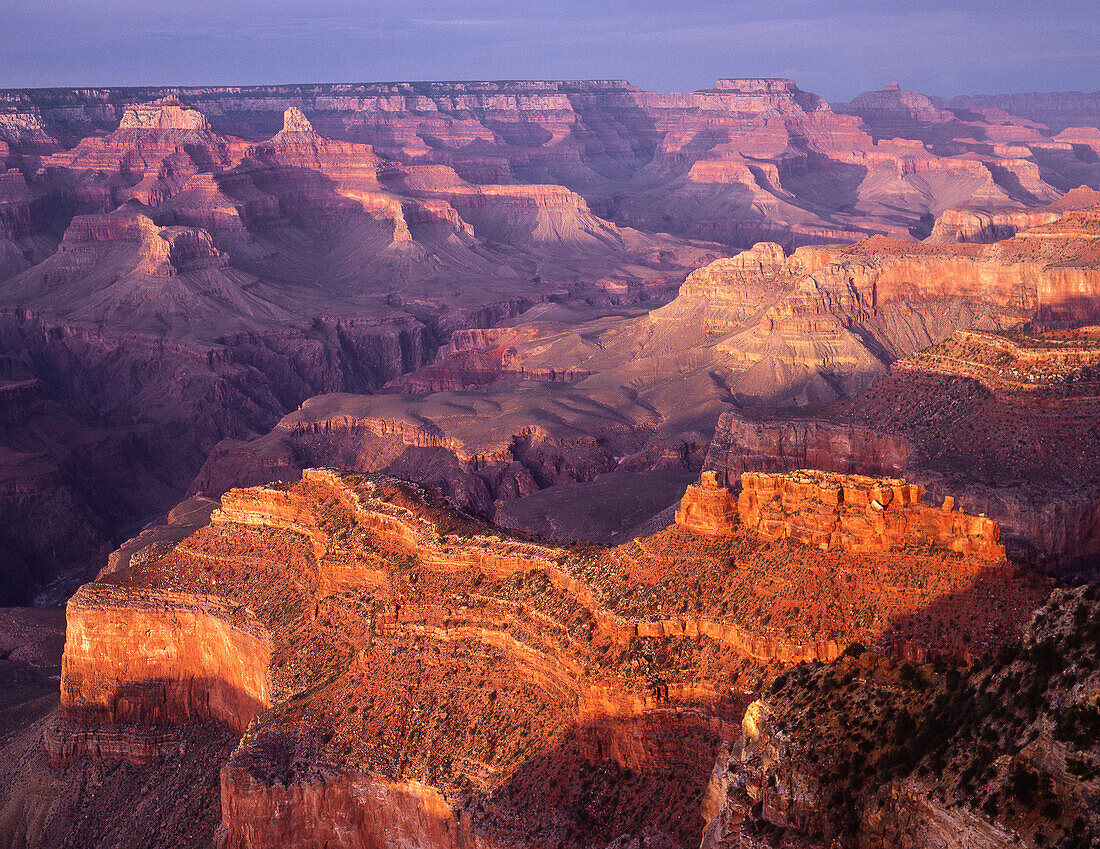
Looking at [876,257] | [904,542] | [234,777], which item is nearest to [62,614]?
[234,777]

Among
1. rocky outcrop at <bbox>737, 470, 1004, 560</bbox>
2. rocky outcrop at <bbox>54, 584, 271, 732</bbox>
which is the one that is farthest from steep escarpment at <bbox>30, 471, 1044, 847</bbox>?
rocky outcrop at <bbox>737, 470, 1004, 560</bbox>

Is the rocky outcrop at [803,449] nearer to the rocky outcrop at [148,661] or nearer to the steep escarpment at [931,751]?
the rocky outcrop at [148,661]

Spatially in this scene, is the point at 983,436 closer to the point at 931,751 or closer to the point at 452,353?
the point at 931,751

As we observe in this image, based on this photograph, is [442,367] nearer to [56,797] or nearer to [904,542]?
[56,797]

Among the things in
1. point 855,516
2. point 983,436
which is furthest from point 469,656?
point 983,436

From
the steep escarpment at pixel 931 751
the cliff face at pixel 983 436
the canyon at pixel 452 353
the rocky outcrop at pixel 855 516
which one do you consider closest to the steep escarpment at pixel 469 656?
the rocky outcrop at pixel 855 516
